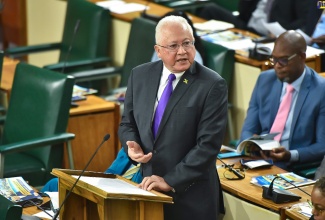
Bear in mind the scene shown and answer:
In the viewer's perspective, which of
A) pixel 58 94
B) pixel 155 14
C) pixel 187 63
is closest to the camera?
pixel 187 63

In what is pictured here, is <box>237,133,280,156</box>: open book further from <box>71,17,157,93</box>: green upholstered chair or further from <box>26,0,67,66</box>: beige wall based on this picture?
<box>26,0,67,66</box>: beige wall

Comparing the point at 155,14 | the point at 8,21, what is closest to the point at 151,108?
the point at 155,14

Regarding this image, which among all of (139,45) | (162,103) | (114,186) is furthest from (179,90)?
(139,45)

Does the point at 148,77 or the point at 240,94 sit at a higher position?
the point at 148,77

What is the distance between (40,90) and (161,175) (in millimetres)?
1875

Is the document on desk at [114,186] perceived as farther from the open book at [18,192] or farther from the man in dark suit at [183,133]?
the open book at [18,192]

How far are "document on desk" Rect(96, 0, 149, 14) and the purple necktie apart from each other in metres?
3.64

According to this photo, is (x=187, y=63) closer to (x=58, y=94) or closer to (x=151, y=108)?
(x=151, y=108)

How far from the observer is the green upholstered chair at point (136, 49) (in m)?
7.05

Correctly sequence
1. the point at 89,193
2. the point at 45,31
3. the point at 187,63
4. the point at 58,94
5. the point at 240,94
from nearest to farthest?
the point at 89,193
the point at 187,63
the point at 58,94
the point at 240,94
the point at 45,31

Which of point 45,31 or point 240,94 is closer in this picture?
point 240,94

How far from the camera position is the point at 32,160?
5965mm

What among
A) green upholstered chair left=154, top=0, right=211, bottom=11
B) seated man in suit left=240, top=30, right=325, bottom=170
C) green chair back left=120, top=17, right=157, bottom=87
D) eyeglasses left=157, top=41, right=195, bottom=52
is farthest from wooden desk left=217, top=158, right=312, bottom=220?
green upholstered chair left=154, top=0, right=211, bottom=11

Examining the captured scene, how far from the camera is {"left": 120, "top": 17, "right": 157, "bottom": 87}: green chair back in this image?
7.04 metres
